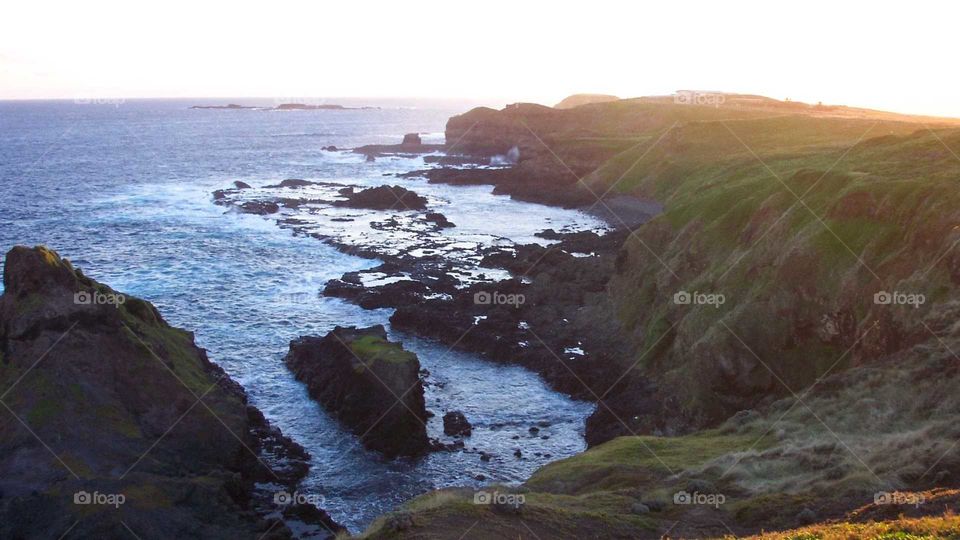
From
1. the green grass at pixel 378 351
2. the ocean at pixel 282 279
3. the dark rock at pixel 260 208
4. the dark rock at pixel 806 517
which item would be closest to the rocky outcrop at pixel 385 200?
the ocean at pixel 282 279

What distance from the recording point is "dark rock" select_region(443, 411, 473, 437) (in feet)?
136

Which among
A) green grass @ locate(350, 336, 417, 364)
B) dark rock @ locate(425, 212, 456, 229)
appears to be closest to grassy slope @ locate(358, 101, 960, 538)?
green grass @ locate(350, 336, 417, 364)

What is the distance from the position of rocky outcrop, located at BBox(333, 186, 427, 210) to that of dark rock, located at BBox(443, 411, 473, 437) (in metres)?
Result: 67.2

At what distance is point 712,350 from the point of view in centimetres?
4069

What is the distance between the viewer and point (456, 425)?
1655 inches

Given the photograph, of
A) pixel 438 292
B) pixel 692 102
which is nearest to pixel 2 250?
pixel 438 292

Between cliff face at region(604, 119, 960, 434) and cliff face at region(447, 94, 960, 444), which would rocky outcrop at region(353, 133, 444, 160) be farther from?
cliff face at region(604, 119, 960, 434)

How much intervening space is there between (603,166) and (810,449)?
9726cm

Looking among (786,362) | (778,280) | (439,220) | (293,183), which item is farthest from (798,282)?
(293,183)

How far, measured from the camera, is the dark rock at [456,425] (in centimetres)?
4156

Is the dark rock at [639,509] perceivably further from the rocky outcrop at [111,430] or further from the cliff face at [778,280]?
the cliff face at [778,280]

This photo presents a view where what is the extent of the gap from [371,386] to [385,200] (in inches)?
2799

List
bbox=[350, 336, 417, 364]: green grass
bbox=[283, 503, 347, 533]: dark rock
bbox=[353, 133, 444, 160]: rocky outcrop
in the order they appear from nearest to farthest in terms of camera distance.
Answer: bbox=[283, 503, 347, 533]: dark rock
bbox=[350, 336, 417, 364]: green grass
bbox=[353, 133, 444, 160]: rocky outcrop

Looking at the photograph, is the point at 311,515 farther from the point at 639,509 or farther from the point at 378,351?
the point at 639,509
